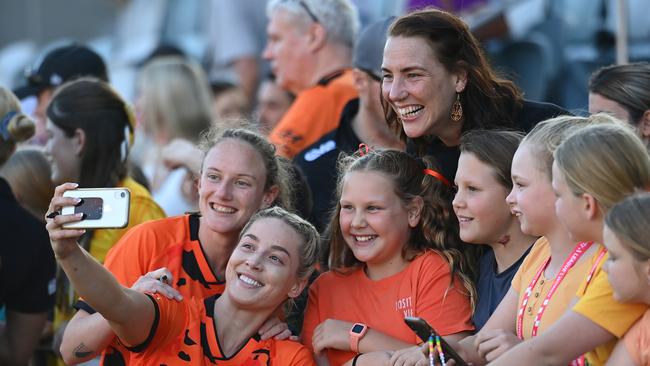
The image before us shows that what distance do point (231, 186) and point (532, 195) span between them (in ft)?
4.13

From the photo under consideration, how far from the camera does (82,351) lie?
13.4ft

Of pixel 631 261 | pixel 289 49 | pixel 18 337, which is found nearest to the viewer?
pixel 631 261

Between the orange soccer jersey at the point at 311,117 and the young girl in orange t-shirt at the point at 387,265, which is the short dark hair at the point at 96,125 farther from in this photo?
the young girl in orange t-shirt at the point at 387,265

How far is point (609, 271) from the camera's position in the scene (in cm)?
325

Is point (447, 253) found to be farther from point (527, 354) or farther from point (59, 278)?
point (59, 278)

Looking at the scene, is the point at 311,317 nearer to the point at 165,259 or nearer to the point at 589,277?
the point at 165,259

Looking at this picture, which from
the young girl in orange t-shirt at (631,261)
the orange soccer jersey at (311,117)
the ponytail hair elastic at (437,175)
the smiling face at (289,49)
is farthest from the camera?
the smiling face at (289,49)

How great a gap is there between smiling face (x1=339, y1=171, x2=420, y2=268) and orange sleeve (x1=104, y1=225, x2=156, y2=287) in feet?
2.38

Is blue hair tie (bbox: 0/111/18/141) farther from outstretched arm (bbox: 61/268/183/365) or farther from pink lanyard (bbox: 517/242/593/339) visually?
pink lanyard (bbox: 517/242/593/339)

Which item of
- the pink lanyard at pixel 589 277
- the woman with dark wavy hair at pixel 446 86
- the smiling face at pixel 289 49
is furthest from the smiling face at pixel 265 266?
the smiling face at pixel 289 49

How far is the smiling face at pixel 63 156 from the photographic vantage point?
5363 mm

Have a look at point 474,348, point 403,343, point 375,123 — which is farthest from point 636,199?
point 375,123

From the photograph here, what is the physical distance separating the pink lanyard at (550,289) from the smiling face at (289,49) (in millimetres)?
2983

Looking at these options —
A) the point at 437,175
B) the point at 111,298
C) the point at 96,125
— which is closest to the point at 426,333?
the point at 437,175
